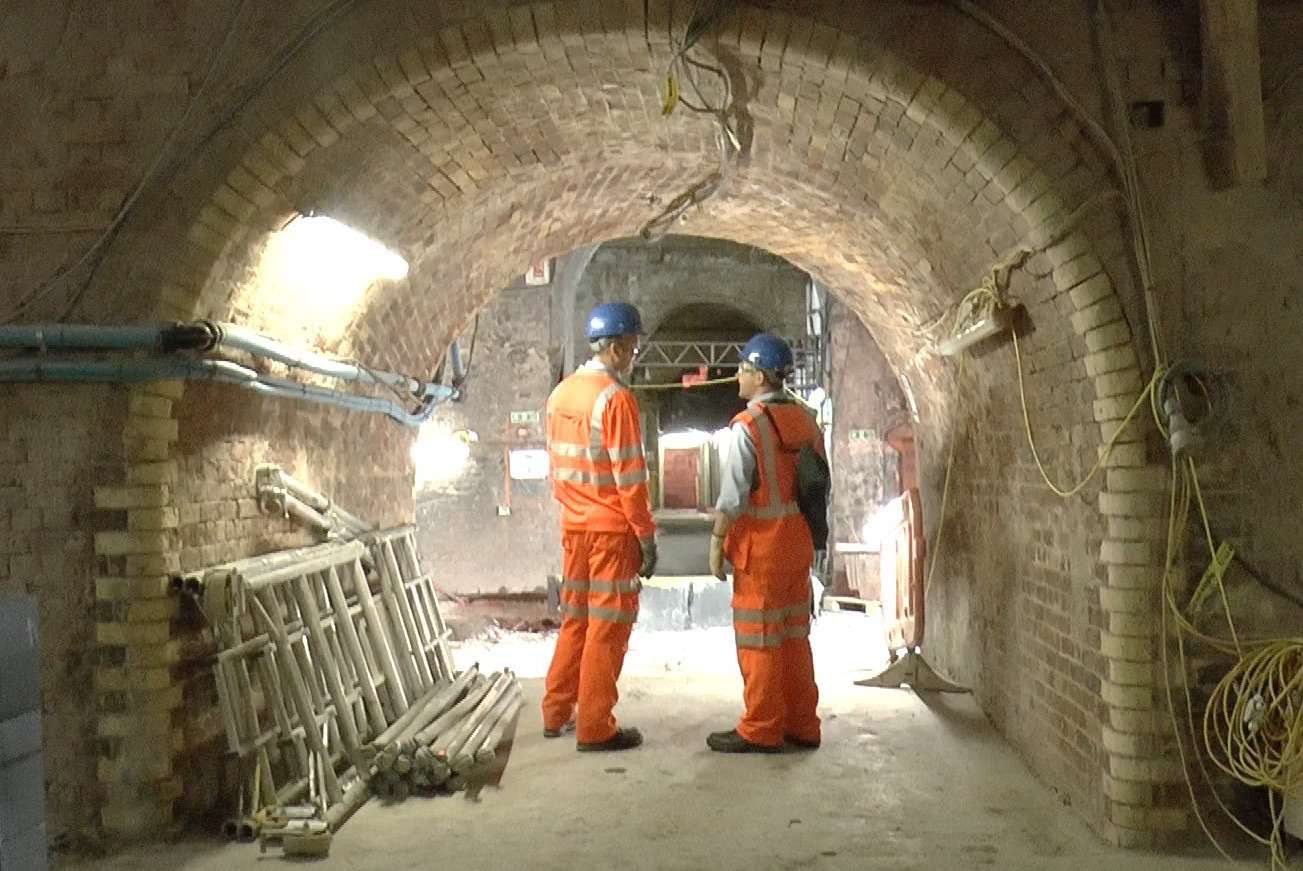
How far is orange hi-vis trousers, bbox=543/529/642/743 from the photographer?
471 centimetres

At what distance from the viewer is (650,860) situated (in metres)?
3.60

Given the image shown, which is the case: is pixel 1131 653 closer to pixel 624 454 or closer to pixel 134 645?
pixel 624 454

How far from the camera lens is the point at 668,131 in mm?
5074

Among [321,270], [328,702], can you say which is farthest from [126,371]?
[328,702]

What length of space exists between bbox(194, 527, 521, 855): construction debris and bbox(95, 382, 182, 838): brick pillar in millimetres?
244

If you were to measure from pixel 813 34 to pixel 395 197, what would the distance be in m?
2.38

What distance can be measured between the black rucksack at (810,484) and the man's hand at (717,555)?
0.46 metres

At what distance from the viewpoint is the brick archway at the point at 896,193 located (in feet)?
12.2

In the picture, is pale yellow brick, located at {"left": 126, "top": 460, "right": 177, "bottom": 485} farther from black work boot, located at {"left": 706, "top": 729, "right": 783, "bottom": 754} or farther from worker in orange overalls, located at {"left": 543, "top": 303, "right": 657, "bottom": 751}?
black work boot, located at {"left": 706, "top": 729, "right": 783, "bottom": 754}

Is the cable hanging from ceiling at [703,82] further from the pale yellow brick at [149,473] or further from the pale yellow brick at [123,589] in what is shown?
the pale yellow brick at [123,589]

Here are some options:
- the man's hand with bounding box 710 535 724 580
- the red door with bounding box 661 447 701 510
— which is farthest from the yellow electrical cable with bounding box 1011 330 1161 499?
the red door with bounding box 661 447 701 510

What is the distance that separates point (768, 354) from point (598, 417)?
3.32 feet

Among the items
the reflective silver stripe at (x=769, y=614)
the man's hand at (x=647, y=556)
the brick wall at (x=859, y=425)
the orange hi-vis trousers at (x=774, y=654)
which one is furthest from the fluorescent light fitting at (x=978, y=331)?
the brick wall at (x=859, y=425)

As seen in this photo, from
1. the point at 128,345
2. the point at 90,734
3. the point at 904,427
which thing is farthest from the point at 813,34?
the point at 904,427
